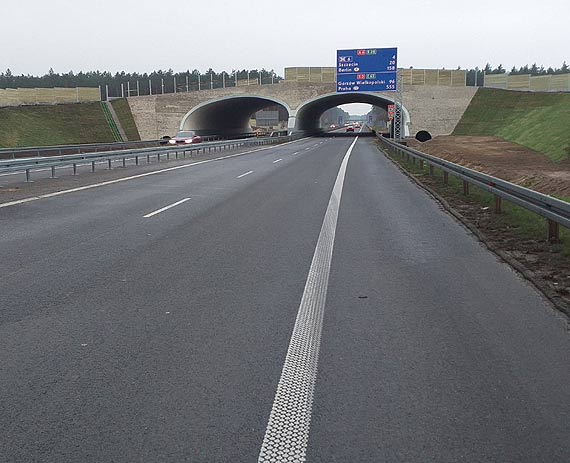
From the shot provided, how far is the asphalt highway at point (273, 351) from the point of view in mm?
3451

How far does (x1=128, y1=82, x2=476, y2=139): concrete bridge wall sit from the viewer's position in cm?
7075

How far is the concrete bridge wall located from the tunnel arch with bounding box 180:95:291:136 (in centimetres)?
51

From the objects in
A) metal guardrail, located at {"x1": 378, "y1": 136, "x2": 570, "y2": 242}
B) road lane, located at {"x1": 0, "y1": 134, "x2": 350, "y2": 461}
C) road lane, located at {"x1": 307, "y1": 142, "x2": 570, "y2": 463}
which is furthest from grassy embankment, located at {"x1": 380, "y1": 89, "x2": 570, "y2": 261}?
road lane, located at {"x1": 0, "y1": 134, "x2": 350, "y2": 461}

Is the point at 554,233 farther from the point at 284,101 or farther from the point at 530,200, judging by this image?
the point at 284,101

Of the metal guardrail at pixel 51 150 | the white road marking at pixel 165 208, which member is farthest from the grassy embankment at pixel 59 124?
the white road marking at pixel 165 208

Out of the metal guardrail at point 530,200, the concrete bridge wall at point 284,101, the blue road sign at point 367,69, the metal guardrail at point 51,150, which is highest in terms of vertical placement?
the blue road sign at point 367,69

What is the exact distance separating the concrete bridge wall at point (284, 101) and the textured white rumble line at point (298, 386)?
6701cm

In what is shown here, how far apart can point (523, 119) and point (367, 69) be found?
15.3 m

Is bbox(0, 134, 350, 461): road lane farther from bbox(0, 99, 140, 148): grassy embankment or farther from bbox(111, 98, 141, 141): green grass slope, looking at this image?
bbox(111, 98, 141, 141): green grass slope

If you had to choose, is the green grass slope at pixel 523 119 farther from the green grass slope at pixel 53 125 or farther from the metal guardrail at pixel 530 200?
the green grass slope at pixel 53 125

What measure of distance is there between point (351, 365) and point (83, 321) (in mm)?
2560

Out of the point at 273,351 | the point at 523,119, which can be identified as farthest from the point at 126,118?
the point at 273,351

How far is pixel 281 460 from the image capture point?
3.22 metres

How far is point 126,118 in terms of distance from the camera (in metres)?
74.2
